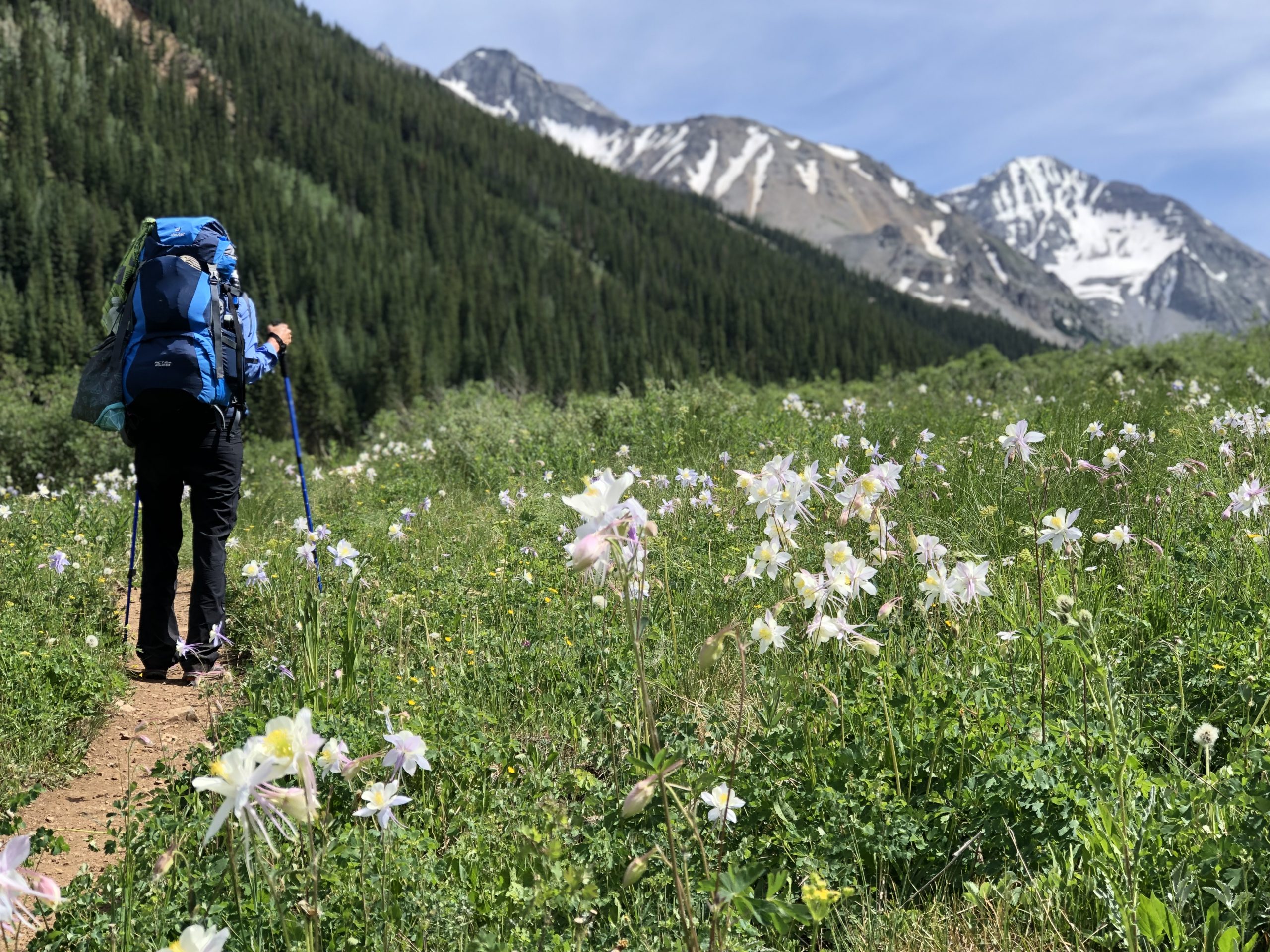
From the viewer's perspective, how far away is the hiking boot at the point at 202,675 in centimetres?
396

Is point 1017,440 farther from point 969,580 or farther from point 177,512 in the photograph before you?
point 177,512

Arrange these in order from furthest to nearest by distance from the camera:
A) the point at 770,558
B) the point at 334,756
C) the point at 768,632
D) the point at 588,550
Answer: the point at 770,558 < the point at 768,632 < the point at 334,756 < the point at 588,550

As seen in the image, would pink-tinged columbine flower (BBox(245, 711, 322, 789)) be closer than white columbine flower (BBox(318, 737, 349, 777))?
Yes

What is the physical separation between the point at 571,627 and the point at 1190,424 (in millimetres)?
4838

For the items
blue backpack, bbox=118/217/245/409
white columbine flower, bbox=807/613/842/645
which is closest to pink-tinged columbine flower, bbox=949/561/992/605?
white columbine flower, bbox=807/613/842/645

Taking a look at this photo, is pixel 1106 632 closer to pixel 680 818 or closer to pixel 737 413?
pixel 680 818

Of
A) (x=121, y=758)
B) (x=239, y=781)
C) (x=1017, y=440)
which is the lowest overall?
(x=121, y=758)

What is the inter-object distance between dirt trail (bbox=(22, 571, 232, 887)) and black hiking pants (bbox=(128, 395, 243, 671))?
0.77ft

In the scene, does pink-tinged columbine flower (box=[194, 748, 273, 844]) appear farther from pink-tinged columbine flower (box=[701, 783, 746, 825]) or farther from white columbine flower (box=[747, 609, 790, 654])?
white columbine flower (box=[747, 609, 790, 654])

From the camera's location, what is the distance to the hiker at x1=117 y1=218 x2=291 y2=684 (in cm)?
418

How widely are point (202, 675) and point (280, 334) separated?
2.11m

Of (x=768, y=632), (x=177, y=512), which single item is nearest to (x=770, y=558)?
(x=768, y=632)

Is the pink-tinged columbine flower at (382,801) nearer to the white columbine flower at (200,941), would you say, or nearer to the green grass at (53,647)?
the white columbine flower at (200,941)

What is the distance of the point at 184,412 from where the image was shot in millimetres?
4348
